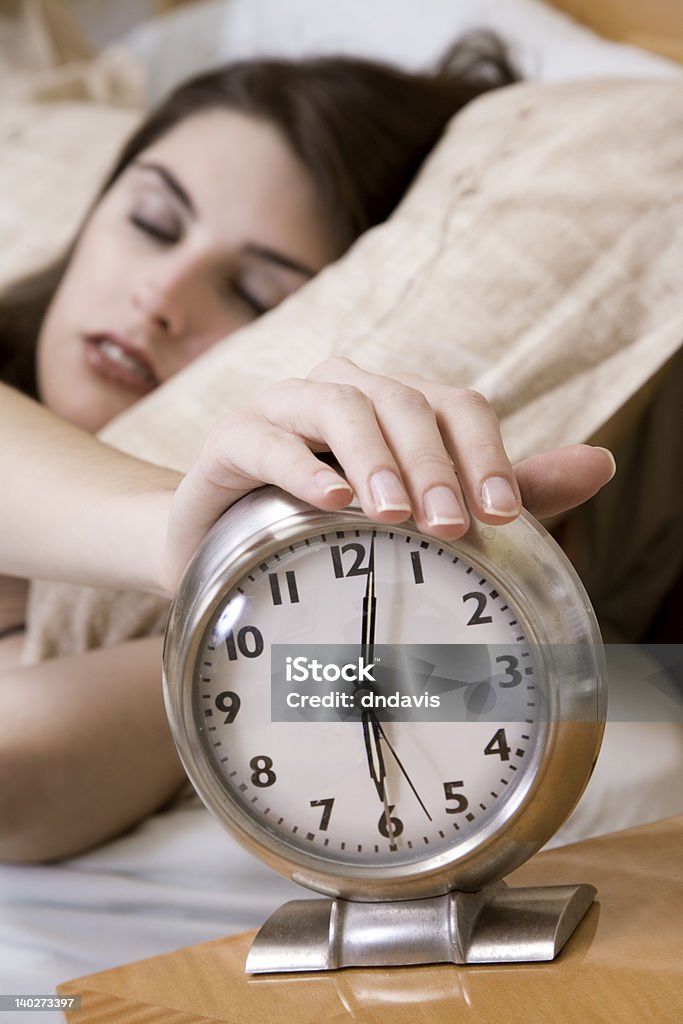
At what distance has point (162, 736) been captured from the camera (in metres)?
0.76

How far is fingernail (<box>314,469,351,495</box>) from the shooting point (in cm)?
40

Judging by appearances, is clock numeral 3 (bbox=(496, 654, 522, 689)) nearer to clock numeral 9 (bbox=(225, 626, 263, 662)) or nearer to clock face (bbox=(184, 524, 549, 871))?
clock face (bbox=(184, 524, 549, 871))

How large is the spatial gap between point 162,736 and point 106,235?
0.57 meters

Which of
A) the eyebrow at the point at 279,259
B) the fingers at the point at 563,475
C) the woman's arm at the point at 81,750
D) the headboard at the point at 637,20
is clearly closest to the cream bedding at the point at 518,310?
the woman's arm at the point at 81,750

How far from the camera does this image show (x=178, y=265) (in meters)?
1.01

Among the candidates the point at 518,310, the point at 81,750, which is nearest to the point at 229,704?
the point at 81,750

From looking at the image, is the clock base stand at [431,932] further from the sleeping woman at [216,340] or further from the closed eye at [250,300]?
the closed eye at [250,300]

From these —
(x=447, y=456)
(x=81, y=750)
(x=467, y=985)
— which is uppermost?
(x=447, y=456)

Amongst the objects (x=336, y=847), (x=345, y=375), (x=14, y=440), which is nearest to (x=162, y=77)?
(x=14, y=440)

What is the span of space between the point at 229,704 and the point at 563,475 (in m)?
0.18

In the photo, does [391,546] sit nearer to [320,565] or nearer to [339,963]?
[320,565]

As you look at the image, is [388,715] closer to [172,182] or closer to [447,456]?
[447,456]

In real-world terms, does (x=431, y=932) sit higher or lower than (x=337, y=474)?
lower

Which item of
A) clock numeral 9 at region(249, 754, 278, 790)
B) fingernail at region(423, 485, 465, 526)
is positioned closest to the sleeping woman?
fingernail at region(423, 485, 465, 526)
